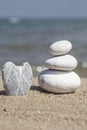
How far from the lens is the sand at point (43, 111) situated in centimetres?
623

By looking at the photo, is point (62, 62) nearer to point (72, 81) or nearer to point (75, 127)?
point (72, 81)

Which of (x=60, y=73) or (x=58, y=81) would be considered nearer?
(x=58, y=81)

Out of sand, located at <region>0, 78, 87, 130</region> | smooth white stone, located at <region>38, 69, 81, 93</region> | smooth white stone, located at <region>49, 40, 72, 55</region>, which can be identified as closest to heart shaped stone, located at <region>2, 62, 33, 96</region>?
sand, located at <region>0, 78, 87, 130</region>

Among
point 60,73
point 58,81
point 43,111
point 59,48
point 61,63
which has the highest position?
point 59,48

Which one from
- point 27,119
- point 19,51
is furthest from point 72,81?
point 19,51

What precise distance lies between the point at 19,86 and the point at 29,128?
1.90m

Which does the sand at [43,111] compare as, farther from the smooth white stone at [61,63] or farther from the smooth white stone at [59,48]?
the smooth white stone at [59,48]

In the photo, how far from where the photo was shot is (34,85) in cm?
935

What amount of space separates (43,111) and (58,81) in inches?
49.1

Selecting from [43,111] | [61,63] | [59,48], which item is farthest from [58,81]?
[43,111]

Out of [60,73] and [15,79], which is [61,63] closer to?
[60,73]

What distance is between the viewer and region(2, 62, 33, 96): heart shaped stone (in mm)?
7875

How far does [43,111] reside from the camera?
6.91 meters

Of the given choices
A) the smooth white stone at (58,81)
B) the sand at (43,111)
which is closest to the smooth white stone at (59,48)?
the smooth white stone at (58,81)
